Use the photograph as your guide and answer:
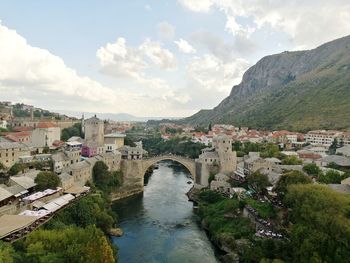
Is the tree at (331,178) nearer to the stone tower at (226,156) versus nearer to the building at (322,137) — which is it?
the stone tower at (226,156)

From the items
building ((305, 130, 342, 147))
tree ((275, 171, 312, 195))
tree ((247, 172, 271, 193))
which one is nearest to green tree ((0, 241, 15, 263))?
tree ((275, 171, 312, 195))

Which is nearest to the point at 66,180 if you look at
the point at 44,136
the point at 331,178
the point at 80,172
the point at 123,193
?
the point at 80,172

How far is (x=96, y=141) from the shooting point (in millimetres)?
49906

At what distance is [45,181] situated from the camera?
3017 cm

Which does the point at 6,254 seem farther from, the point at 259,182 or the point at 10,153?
the point at 259,182

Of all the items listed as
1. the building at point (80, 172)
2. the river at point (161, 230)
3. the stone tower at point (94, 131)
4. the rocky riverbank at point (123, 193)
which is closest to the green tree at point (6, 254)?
the river at point (161, 230)

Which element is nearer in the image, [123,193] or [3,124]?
[123,193]

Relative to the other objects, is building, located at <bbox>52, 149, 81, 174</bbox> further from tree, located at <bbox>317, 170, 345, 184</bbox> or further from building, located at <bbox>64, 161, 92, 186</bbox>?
tree, located at <bbox>317, 170, 345, 184</bbox>

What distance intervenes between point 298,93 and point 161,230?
9378 cm

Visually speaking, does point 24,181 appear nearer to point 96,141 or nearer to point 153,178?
point 96,141

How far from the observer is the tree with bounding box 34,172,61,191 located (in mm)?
29922

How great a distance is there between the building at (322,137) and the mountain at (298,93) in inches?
396

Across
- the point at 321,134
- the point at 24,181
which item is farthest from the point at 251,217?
the point at 321,134

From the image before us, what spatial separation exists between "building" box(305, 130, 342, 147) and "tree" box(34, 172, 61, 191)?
48.0 metres
